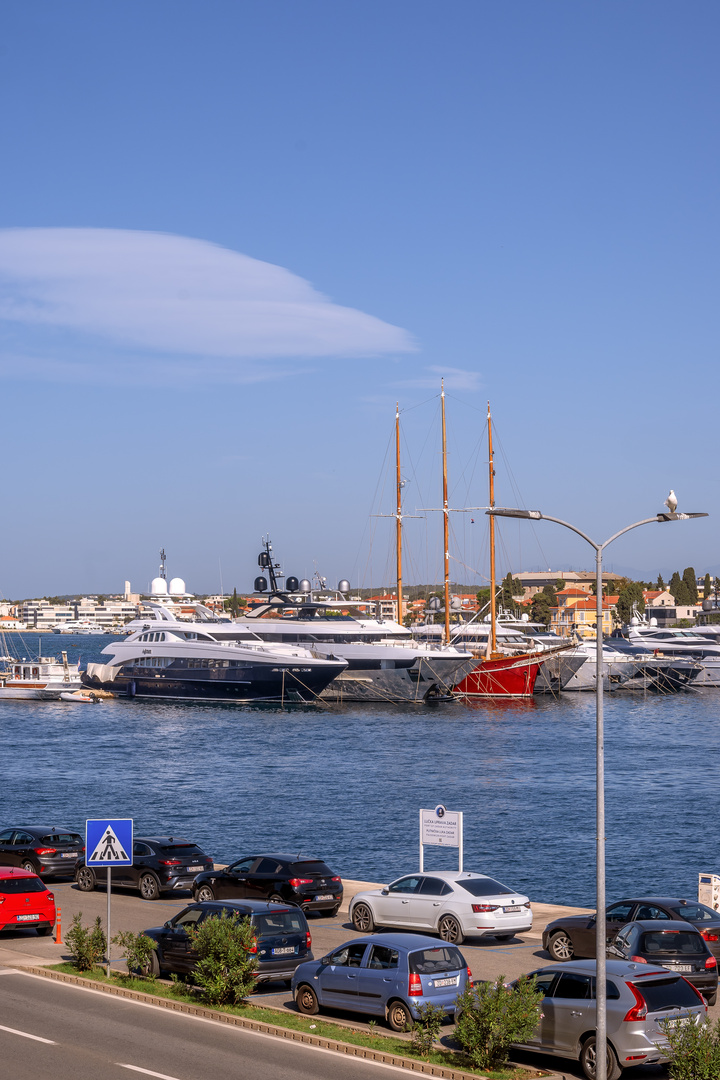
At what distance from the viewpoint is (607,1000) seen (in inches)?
573

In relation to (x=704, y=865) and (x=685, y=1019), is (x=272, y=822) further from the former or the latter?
(x=685, y=1019)

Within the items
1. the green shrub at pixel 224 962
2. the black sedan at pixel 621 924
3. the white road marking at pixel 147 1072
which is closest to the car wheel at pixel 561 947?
the black sedan at pixel 621 924

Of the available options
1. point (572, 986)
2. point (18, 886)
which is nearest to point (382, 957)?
point (572, 986)

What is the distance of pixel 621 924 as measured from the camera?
20922 mm

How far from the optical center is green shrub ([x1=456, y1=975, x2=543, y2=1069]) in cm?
1440

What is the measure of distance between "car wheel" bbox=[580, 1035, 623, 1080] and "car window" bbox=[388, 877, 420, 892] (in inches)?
367

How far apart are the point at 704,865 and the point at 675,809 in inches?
454

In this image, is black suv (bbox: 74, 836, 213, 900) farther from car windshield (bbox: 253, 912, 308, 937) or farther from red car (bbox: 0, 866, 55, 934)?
car windshield (bbox: 253, 912, 308, 937)

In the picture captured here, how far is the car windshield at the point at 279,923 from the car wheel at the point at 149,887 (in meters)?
10.5

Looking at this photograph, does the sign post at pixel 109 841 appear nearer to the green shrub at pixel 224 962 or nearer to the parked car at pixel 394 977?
the green shrub at pixel 224 962

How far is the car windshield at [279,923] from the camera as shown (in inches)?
752

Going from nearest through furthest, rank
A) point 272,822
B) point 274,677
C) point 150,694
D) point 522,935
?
1. point 522,935
2. point 272,822
3. point 274,677
4. point 150,694

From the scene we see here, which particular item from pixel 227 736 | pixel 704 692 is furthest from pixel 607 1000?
pixel 704 692

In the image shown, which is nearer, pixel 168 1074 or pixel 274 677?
pixel 168 1074
